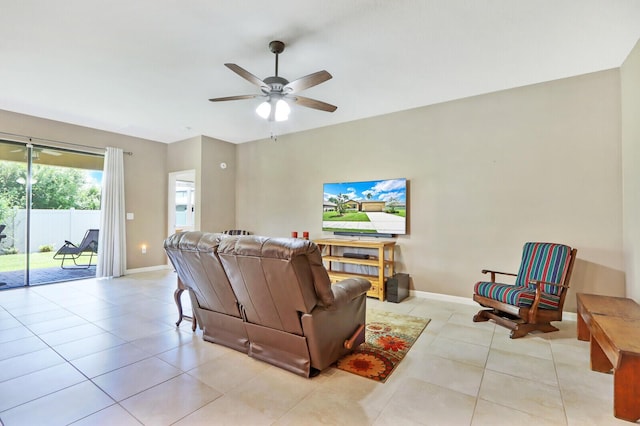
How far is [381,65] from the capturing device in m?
3.27

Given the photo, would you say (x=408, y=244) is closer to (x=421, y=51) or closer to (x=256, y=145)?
(x=421, y=51)

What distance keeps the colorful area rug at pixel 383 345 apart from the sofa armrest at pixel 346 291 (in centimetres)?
51

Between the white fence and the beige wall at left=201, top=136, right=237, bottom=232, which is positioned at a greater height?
the beige wall at left=201, top=136, right=237, bottom=232

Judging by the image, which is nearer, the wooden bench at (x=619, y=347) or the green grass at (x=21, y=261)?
the wooden bench at (x=619, y=347)

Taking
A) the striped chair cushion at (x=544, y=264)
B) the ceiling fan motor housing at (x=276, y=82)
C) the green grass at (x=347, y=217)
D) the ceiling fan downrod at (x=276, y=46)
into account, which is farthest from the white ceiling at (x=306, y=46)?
the striped chair cushion at (x=544, y=264)

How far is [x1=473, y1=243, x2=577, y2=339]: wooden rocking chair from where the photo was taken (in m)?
2.99

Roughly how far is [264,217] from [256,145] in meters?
1.55

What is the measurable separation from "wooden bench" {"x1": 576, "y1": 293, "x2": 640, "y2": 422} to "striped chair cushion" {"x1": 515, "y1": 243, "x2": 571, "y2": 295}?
1.81 feet

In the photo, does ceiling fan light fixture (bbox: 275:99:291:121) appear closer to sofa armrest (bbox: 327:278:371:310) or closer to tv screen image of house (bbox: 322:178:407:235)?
sofa armrest (bbox: 327:278:371:310)

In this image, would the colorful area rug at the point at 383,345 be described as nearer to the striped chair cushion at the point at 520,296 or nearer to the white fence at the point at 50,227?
the striped chair cushion at the point at 520,296

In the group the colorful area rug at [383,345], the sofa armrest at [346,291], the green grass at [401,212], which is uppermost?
the green grass at [401,212]

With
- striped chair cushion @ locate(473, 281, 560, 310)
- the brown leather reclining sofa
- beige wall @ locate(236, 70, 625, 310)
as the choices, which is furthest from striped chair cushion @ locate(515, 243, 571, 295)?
the brown leather reclining sofa

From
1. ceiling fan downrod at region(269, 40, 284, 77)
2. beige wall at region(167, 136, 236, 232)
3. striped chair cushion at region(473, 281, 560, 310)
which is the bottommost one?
striped chair cushion at region(473, 281, 560, 310)

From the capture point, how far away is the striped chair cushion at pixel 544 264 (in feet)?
10.3
